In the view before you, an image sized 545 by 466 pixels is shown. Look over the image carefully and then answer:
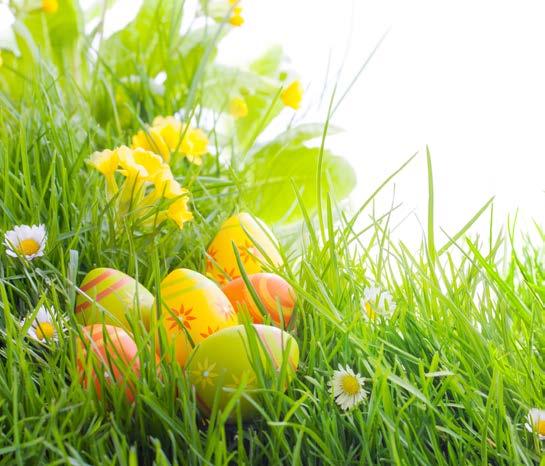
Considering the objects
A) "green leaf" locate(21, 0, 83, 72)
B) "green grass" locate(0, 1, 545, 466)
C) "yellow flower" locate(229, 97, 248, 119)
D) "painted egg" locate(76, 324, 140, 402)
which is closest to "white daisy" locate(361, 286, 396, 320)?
"green grass" locate(0, 1, 545, 466)

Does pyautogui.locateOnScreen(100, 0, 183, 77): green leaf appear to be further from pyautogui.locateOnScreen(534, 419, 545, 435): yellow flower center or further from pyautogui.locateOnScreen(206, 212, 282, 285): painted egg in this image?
pyautogui.locateOnScreen(534, 419, 545, 435): yellow flower center

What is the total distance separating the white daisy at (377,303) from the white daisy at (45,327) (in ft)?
0.87

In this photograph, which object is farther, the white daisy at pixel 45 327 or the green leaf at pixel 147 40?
the green leaf at pixel 147 40

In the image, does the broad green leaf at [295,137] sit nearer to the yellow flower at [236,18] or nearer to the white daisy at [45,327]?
the yellow flower at [236,18]

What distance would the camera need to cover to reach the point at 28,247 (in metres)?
0.75

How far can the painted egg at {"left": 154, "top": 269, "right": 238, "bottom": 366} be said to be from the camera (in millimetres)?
685

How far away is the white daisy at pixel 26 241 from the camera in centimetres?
75

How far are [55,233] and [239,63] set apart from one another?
74cm

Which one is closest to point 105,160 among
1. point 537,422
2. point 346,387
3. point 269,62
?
point 346,387

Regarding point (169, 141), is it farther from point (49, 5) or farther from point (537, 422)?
point (537, 422)

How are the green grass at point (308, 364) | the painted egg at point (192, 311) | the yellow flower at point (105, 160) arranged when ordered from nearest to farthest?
the green grass at point (308, 364) < the painted egg at point (192, 311) < the yellow flower at point (105, 160)

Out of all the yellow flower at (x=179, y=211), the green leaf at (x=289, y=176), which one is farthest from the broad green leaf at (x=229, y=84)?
the yellow flower at (x=179, y=211)

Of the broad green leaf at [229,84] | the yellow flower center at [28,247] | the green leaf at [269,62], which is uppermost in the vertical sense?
the green leaf at [269,62]

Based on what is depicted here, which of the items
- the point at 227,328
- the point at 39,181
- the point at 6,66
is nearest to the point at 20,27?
the point at 6,66
